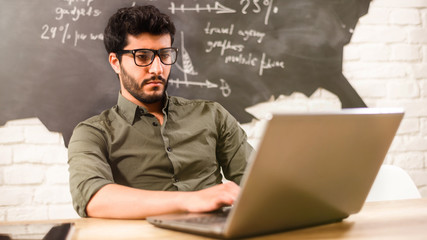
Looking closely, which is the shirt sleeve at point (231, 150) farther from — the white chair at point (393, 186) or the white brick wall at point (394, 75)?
the white chair at point (393, 186)

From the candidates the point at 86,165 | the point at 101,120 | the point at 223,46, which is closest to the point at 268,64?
the point at 223,46

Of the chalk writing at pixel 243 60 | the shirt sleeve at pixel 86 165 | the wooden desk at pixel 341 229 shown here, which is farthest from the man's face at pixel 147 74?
the wooden desk at pixel 341 229

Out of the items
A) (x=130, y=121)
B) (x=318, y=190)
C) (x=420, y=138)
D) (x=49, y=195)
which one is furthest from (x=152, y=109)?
(x=420, y=138)

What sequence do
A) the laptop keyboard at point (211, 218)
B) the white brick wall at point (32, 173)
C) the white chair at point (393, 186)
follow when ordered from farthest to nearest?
the white brick wall at point (32, 173), the white chair at point (393, 186), the laptop keyboard at point (211, 218)

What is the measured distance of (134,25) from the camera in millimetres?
1703

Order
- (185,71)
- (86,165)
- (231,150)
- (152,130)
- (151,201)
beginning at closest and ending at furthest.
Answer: (151,201)
(86,165)
(152,130)
(231,150)
(185,71)

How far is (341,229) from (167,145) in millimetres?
933

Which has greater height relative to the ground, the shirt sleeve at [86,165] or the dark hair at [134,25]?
the dark hair at [134,25]

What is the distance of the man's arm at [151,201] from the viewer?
0.89 metres

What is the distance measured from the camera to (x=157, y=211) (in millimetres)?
997

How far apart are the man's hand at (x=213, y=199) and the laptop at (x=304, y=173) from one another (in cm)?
3

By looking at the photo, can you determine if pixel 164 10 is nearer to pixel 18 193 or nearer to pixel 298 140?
pixel 18 193

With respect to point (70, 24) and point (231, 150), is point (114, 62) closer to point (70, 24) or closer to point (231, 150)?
point (70, 24)

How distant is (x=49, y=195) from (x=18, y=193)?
134mm
